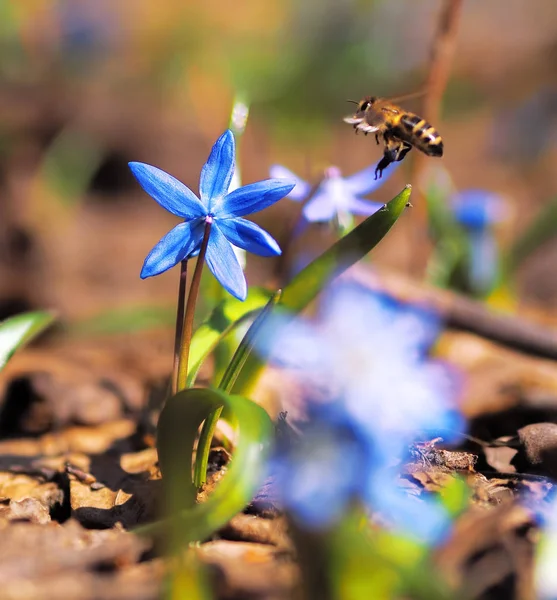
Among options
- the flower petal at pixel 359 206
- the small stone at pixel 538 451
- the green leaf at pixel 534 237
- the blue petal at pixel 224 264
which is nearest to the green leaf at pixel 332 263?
the blue petal at pixel 224 264

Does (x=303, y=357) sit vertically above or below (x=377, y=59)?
below

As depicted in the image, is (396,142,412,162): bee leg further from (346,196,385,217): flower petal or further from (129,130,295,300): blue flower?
(129,130,295,300): blue flower

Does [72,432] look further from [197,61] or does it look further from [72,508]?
[197,61]

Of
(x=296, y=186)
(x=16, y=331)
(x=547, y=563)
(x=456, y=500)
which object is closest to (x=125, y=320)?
(x=16, y=331)

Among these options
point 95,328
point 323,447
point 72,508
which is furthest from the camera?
point 95,328

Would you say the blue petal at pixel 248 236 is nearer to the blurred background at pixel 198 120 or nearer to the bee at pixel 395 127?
the bee at pixel 395 127

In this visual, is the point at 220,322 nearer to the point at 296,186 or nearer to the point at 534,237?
the point at 296,186

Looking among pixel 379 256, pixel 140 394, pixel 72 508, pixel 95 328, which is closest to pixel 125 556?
pixel 72 508
